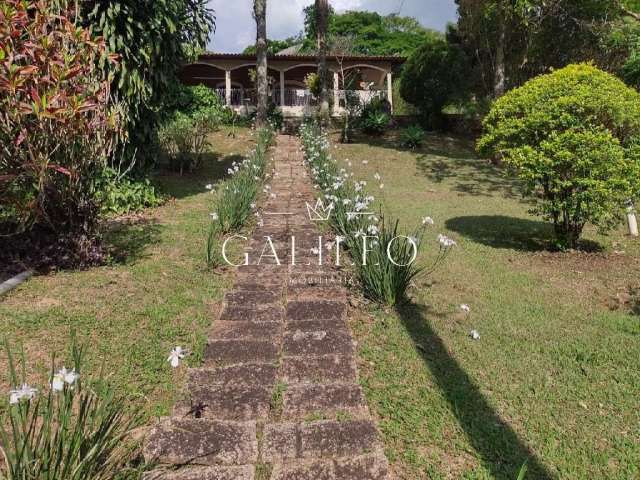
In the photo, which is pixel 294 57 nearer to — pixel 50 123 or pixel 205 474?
pixel 50 123

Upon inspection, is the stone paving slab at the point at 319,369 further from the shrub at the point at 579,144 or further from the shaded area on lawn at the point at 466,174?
the shaded area on lawn at the point at 466,174

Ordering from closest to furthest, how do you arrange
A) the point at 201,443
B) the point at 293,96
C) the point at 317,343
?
1. the point at 201,443
2. the point at 317,343
3. the point at 293,96

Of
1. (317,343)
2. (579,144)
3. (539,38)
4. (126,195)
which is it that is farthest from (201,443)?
(539,38)

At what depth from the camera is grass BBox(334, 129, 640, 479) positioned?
236 centimetres

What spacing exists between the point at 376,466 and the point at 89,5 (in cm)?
665

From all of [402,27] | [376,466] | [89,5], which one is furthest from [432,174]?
[402,27]

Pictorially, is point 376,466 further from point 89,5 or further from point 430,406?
point 89,5

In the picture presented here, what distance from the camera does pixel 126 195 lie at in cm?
687

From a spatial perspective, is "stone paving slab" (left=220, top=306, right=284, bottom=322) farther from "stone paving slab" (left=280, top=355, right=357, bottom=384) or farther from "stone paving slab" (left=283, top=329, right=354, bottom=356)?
"stone paving slab" (left=280, top=355, right=357, bottom=384)

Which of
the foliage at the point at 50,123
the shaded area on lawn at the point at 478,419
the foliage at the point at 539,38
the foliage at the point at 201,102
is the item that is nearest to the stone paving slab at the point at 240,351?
the shaded area on lawn at the point at 478,419

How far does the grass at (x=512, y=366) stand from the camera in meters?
2.36

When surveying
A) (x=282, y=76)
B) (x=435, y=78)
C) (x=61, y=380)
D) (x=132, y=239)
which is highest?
(x=282, y=76)

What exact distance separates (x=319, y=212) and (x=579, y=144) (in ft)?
10.4

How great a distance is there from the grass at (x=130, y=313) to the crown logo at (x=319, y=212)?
1508 millimetres
